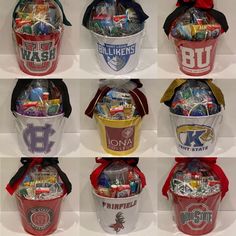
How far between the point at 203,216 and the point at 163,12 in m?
0.59

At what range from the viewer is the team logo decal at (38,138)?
250 centimetres

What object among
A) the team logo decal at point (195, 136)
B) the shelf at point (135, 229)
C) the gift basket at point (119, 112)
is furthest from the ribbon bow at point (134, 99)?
the shelf at point (135, 229)

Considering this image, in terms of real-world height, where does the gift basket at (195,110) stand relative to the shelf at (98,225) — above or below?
above

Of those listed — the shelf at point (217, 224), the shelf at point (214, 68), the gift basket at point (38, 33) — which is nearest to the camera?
the gift basket at point (38, 33)

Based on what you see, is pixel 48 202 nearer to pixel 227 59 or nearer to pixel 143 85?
pixel 143 85

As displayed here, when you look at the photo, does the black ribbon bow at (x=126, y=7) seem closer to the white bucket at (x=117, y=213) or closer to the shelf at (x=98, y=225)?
the white bucket at (x=117, y=213)

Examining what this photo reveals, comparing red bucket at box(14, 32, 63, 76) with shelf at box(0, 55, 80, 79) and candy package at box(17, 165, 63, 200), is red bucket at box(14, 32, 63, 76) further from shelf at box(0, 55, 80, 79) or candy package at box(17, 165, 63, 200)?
candy package at box(17, 165, 63, 200)

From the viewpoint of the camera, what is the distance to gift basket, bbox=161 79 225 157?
97.2 inches

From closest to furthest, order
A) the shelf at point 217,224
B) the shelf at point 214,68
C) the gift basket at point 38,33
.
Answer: the gift basket at point 38,33 → the shelf at point 214,68 → the shelf at point 217,224

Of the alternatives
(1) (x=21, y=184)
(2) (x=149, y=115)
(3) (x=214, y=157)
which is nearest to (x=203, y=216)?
(3) (x=214, y=157)

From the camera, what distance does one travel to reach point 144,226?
2.67 meters

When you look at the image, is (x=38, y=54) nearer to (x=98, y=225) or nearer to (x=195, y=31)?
(x=195, y=31)

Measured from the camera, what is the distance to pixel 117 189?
2518 mm

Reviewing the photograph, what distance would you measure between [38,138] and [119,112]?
24 centimetres
